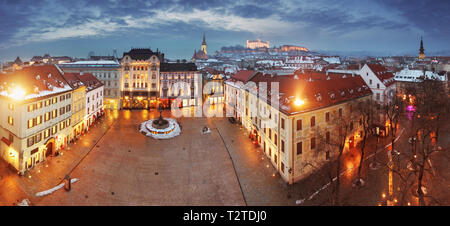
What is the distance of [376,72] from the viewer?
190ft

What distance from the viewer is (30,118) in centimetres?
3331

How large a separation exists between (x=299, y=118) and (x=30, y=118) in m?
35.7

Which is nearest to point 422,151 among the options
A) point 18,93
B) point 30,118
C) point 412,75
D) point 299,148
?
point 299,148

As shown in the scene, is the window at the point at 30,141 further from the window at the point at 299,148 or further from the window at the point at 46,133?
the window at the point at 299,148

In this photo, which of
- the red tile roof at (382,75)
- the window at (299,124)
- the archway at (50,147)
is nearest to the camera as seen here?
the window at (299,124)

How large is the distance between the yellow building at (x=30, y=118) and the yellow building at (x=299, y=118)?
32.8 meters

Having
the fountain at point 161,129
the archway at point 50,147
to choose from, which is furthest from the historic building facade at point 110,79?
the archway at point 50,147

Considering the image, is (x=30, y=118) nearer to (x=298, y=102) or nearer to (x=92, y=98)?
(x=92, y=98)

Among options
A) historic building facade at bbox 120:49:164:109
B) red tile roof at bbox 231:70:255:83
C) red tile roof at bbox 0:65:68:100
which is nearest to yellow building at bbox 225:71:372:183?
red tile roof at bbox 231:70:255:83

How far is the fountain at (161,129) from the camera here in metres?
48.2

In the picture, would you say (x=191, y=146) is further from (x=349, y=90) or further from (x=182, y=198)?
(x=349, y=90)
